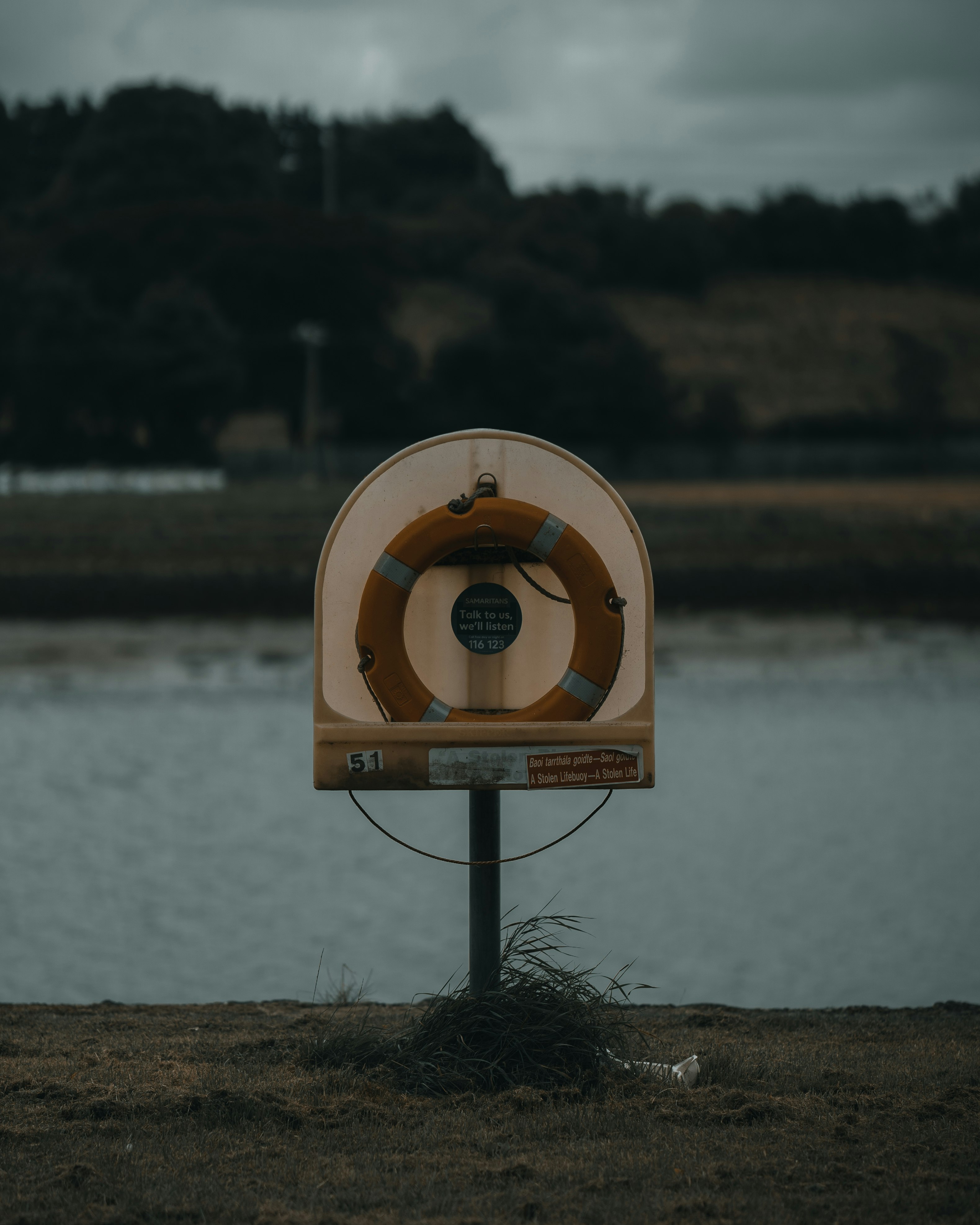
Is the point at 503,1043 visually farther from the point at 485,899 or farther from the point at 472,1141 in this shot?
the point at 472,1141

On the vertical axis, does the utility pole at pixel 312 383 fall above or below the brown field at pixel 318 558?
above

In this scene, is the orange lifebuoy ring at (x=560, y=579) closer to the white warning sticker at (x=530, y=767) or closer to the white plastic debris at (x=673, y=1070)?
the white warning sticker at (x=530, y=767)

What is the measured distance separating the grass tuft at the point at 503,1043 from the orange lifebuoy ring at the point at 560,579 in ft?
1.60

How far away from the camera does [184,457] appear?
44.5m

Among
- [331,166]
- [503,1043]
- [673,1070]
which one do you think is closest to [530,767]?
[503,1043]

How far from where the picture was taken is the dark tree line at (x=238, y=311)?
4362 centimetres

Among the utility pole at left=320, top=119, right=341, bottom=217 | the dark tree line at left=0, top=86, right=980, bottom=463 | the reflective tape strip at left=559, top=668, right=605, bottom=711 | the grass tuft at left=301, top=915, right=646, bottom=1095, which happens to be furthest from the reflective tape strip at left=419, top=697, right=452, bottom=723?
the utility pole at left=320, top=119, right=341, bottom=217

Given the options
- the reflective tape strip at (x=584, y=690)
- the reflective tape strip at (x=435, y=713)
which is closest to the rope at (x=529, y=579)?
the reflective tape strip at (x=584, y=690)

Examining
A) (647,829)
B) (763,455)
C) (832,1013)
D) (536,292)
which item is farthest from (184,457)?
(832,1013)

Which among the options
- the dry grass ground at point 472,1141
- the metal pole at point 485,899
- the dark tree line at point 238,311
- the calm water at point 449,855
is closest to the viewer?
the dry grass ground at point 472,1141

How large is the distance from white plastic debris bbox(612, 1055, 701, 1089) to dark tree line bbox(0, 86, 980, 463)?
41.7m

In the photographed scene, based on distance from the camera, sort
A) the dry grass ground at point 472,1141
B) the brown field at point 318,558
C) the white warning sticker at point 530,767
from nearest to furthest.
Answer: the dry grass ground at point 472,1141, the white warning sticker at point 530,767, the brown field at point 318,558

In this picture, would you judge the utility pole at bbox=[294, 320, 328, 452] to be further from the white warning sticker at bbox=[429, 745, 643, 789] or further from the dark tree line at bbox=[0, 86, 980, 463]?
the white warning sticker at bbox=[429, 745, 643, 789]

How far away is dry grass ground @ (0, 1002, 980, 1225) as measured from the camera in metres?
2.21
